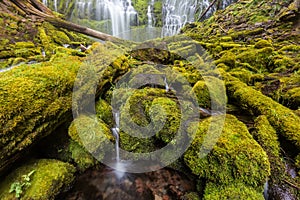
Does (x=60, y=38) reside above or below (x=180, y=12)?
below

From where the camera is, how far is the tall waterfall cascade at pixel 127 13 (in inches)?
718

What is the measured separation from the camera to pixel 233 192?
2.30 meters

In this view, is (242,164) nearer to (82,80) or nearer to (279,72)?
(82,80)

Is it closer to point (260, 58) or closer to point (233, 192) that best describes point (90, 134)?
point (233, 192)

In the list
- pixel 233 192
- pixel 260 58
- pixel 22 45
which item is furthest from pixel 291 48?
pixel 22 45

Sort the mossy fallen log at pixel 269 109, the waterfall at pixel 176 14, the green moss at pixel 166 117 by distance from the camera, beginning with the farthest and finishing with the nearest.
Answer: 1. the waterfall at pixel 176 14
2. the green moss at pixel 166 117
3. the mossy fallen log at pixel 269 109

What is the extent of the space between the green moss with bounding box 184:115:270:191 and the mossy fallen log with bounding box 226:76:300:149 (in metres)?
0.61

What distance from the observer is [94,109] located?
3.80 m

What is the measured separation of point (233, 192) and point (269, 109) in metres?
1.82

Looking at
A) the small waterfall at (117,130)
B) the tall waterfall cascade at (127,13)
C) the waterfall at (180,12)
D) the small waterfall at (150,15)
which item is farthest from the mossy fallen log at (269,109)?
the small waterfall at (150,15)

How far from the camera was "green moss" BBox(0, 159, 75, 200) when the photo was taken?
244 cm

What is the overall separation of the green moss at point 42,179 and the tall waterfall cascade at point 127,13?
17545 mm

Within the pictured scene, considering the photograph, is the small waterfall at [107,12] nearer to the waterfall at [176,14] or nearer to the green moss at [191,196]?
the waterfall at [176,14]

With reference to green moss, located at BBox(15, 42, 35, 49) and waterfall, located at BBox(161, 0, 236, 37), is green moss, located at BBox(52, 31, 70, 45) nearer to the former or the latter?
green moss, located at BBox(15, 42, 35, 49)
